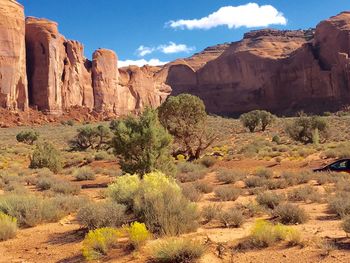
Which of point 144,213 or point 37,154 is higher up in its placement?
point 37,154

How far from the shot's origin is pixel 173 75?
352 ft

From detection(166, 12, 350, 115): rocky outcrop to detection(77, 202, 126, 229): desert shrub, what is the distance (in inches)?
2923

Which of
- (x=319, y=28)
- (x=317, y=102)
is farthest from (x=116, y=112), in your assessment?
(x=319, y=28)

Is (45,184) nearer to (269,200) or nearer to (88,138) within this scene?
(269,200)

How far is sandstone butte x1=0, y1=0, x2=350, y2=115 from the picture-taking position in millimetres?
63469

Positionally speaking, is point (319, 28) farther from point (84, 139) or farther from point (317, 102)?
point (84, 139)

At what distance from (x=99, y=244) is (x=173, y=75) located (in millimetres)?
102445

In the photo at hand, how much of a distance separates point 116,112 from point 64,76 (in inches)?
548

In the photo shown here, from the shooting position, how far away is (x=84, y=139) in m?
37.9

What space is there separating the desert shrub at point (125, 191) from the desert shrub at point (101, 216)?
2.31ft

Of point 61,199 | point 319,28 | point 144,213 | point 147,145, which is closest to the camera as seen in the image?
point 144,213

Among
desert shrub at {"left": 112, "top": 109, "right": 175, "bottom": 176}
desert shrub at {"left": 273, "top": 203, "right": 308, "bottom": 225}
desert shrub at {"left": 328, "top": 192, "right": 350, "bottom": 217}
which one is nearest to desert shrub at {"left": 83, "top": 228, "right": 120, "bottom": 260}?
desert shrub at {"left": 273, "top": 203, "right": 308, "bottom": 225}

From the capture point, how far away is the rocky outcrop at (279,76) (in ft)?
259

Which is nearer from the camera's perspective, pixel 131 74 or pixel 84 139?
pixel 84 139
